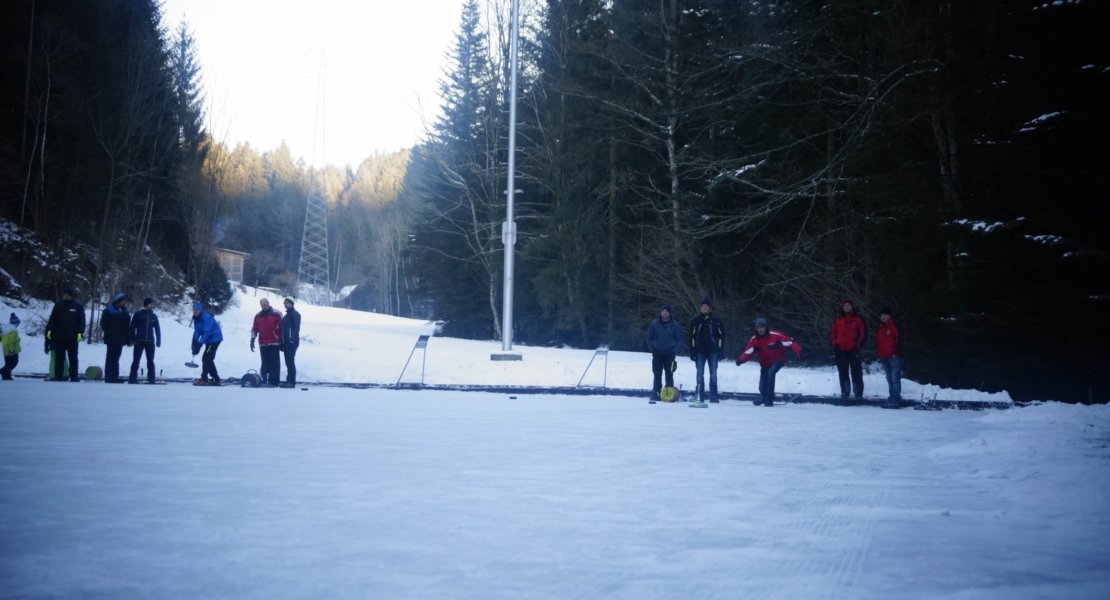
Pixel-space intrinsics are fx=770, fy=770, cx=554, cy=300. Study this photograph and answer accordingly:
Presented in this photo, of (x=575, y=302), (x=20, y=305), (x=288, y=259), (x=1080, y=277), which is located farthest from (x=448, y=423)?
(x=288, y=259)

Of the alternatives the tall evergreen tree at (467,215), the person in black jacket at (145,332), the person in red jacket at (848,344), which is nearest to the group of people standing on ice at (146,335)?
the person in black jacket at (145,332)

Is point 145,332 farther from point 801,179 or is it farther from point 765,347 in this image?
point 801,179

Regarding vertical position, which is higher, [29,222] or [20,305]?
[29,222]

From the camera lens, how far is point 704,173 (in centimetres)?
2373

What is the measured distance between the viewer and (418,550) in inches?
164

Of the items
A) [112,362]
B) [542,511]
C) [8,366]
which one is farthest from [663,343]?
[8,366]

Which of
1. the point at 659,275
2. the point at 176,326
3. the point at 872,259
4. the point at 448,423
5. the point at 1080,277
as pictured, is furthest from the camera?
the point at 176,326

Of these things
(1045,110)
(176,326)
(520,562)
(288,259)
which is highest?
(288,259)

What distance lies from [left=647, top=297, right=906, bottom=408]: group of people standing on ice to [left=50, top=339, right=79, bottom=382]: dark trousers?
46.6 feet

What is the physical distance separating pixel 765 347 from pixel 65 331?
656 inches

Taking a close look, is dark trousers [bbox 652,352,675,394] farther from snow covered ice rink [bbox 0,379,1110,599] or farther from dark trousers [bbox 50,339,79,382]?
dark trousers [bbox 50,339,79,382]

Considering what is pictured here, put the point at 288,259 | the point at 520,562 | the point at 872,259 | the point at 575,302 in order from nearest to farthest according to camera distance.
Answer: the point at 520,562, the point at 872,259, the point at 575,302, the point at 288,259

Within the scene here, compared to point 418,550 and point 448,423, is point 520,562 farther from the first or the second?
point 448,423

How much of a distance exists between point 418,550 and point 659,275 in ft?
79.0
